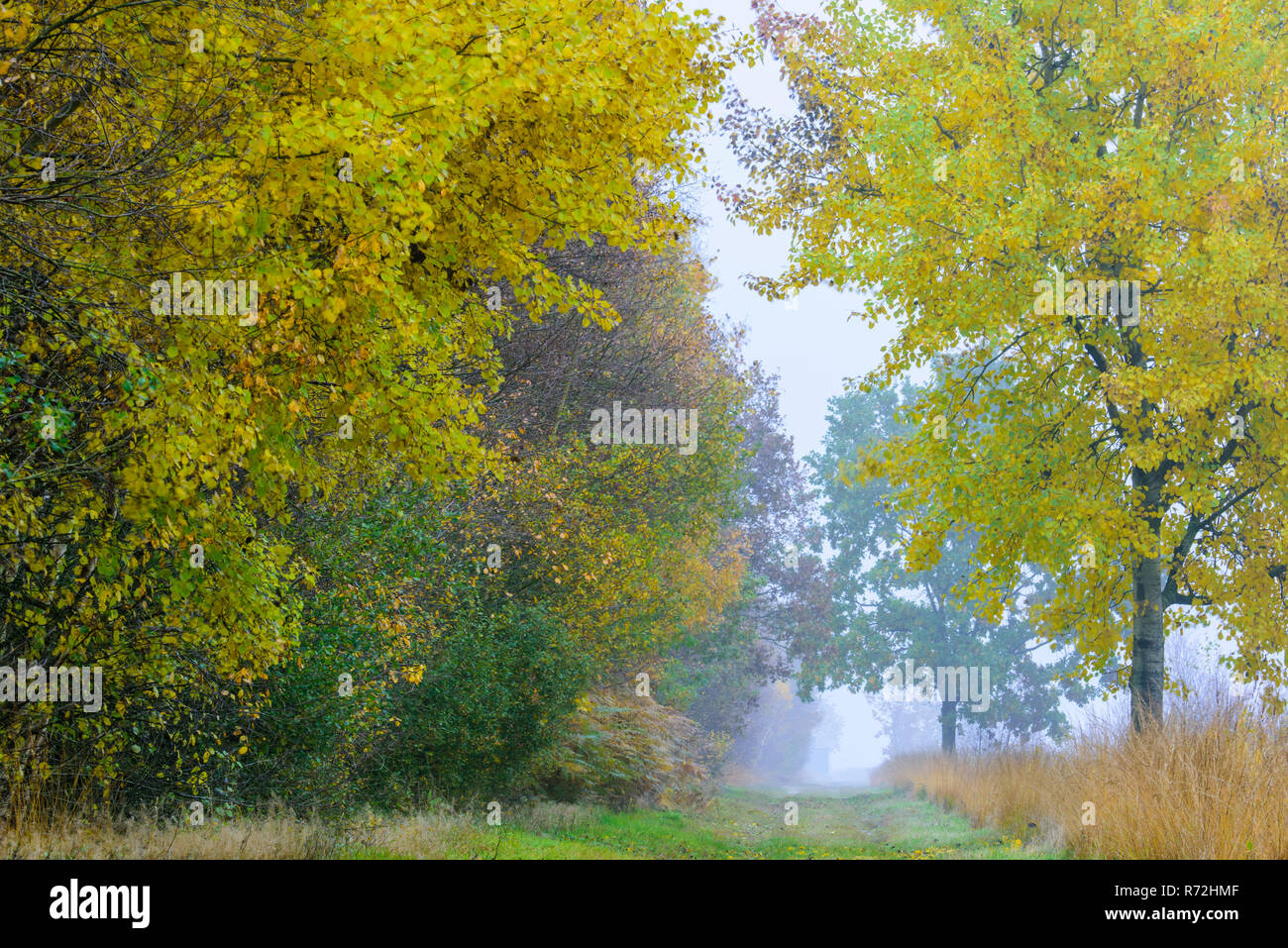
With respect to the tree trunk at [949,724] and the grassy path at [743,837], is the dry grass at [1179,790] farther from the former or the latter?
the tree trunk at [949,724]

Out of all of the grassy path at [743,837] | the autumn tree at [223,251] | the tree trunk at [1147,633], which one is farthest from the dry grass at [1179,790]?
the autumn tree at [223,251]

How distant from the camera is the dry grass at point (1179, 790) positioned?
27.5 feet

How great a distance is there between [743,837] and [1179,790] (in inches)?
455

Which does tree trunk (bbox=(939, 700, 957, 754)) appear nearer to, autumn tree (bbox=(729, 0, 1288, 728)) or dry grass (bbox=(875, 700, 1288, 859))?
autumn tree (bbox=(729, 0, 1288, 728))

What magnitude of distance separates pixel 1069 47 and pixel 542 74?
10528 millimetres

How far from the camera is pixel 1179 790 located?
355 inches

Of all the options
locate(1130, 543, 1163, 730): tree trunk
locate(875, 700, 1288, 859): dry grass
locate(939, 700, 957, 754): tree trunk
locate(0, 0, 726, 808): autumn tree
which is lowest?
locate(939, 700, 957, 754): tree trunk

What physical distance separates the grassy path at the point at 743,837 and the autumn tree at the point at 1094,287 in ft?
11.1

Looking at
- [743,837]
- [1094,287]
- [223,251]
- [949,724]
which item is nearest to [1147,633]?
[1094,287]

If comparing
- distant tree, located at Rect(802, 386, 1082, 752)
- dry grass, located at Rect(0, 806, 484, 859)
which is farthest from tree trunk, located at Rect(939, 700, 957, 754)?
dry grass, located at Rect(0, 806, 484, 859)

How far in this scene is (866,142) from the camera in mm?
12930

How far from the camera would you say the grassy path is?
39.4 feet

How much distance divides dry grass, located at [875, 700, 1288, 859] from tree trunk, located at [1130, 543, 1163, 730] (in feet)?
3.73
